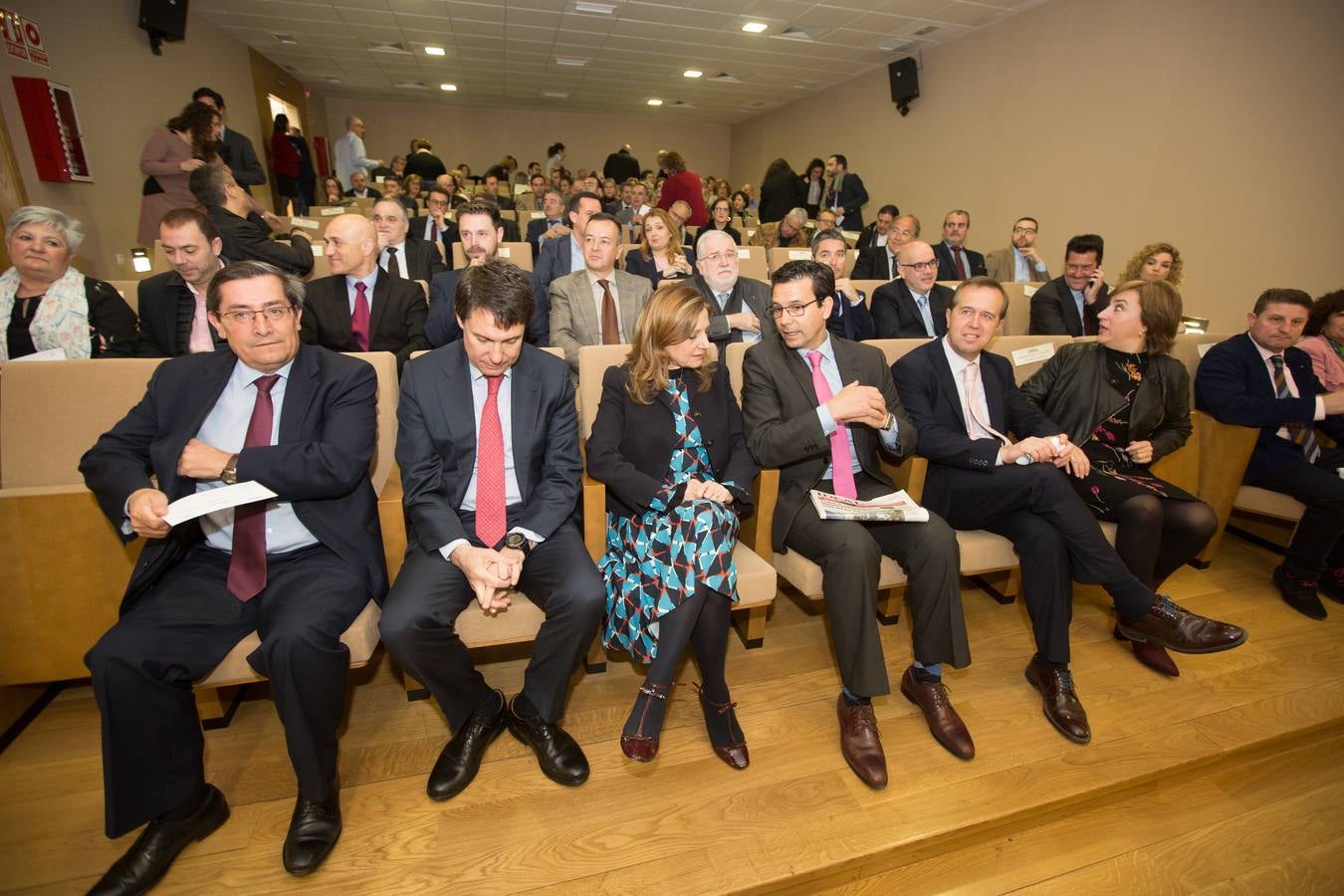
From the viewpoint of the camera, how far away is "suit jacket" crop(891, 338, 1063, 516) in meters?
2.07

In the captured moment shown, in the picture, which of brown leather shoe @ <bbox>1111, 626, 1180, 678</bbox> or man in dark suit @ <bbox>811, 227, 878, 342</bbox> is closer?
brown leather shoe @ <bbox>1111, 626, 1180, 678</bbox>

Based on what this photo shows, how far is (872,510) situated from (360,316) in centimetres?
238

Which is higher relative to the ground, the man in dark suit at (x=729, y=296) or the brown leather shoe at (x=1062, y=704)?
the man in dark suit at (x=729, y=296)

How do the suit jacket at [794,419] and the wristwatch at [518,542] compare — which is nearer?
the wristwatch at [518,542]

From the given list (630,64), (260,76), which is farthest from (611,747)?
(260,76)

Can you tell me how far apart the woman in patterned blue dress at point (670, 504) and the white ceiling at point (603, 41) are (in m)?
6.54

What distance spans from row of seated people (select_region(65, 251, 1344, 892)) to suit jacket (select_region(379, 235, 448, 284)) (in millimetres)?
2245

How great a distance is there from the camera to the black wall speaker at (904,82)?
827cm

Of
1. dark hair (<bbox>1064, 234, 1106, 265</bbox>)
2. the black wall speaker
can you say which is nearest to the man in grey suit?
dark hair (<bbox>1064, 234, 1106, 265</bbox>)

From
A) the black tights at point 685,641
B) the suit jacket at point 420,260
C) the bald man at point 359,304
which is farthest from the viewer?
the suit jacket at point 420,260

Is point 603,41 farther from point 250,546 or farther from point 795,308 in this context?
point 250,546

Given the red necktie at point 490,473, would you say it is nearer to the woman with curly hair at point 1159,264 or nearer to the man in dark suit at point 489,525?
the man in dark suit at point 489,525

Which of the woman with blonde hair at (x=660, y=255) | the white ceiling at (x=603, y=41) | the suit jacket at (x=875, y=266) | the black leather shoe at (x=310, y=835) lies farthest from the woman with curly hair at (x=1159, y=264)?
the white ceiling at (x=603, y=41)

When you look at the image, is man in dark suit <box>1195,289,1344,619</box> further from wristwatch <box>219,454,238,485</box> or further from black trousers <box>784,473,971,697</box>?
wristwatch <box>219,454,238,485</box>
